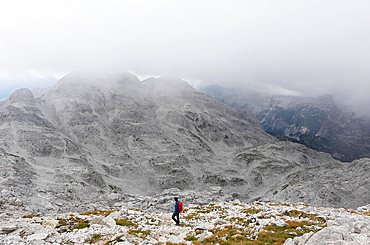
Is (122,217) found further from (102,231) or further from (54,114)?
(54,114)

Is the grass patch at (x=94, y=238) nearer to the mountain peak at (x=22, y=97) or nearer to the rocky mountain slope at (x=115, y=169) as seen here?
the rocky mountain slope at (x=115, y=169)

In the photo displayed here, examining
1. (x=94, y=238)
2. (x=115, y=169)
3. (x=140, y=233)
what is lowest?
(x=115, y=169)

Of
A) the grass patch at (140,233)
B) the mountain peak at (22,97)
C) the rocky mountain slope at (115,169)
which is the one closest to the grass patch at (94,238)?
the grass patch at (140,233)

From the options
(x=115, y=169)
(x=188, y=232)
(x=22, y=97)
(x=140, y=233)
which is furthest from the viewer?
(x=22, y=97)

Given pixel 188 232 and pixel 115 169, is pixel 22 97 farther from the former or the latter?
pixel 188 232

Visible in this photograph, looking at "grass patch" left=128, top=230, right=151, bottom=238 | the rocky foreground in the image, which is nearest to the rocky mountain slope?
the rocky foreground

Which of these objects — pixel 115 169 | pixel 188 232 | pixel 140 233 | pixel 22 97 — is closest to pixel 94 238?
pixel 140 233

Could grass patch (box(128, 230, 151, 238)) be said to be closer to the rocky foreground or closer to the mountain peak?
the rocky foreground

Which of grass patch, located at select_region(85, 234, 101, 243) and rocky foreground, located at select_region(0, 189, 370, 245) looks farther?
grass patch, located at select_region(85, 234, 101, 243)

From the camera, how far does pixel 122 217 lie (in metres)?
26.2

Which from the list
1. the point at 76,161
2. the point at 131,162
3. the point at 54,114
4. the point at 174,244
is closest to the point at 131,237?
the point at 174,244

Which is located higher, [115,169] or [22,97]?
[22,97]

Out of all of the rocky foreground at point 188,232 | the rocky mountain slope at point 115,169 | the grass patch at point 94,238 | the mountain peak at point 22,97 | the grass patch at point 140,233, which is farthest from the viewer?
the mountain peak at point 22,97

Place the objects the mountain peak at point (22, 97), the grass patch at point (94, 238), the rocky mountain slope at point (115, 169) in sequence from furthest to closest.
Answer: the mountain peak at point (22, 97) < the rocky mountain slope at point (115, 169) < the grass patch at point (94, 238)
